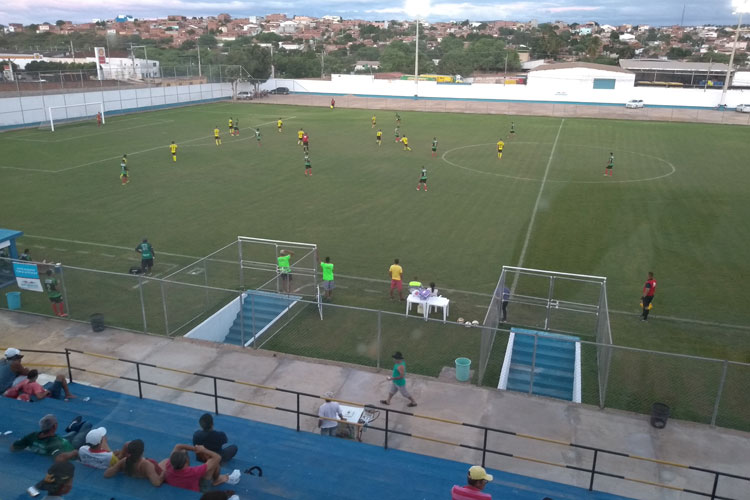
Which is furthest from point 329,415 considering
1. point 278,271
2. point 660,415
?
point 278,271

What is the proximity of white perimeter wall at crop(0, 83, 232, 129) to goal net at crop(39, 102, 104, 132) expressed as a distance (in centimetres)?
21

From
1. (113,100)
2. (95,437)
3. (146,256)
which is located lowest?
(113,100)

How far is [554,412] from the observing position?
498 inches

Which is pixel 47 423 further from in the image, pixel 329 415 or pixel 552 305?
pixel 552 305

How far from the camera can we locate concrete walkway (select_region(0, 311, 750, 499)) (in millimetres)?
10844

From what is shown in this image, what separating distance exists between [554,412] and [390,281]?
8.84 metres

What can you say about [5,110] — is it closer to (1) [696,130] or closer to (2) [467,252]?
(2) [467,252]

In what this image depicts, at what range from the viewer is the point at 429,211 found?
29.0m

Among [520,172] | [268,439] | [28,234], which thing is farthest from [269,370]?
[520,172]

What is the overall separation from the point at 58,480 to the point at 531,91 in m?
85.9

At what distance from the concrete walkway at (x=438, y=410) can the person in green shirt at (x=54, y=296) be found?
0.84m

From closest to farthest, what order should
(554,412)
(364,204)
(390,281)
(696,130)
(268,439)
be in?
(268,439) < (554,412) < (390,281) < (364,204) < (696,130)

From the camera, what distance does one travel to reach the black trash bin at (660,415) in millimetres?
11961

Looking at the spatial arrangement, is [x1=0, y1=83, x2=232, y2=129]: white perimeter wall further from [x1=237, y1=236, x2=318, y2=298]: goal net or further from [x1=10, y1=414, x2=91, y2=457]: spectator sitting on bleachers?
[x1=10, y1=414, x2=91, y2=457]: spectator sitting on bleachers
